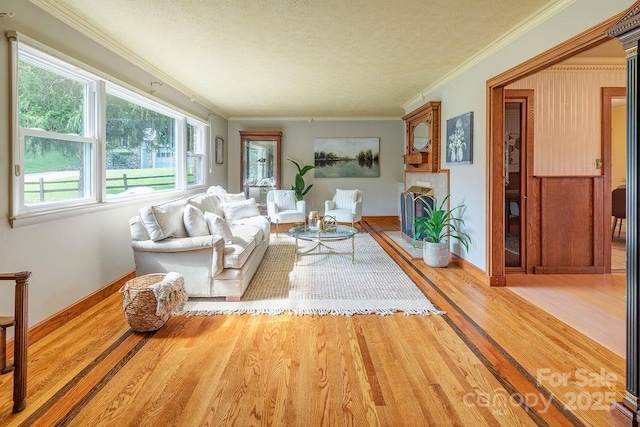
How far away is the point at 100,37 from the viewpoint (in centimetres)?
329

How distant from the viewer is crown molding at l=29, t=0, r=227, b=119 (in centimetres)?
269

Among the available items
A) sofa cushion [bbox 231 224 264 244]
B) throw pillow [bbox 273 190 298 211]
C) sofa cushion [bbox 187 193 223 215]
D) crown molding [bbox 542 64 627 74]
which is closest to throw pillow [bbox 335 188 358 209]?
throw pillow [bbox 273 190 298 211]

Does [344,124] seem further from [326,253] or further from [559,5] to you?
[559,5]

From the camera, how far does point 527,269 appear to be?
4219 mm

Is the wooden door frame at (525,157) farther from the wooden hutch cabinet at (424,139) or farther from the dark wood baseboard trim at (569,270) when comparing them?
the wooden hutch cabinet at (424,139)

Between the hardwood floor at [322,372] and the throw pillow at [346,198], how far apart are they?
3.99m

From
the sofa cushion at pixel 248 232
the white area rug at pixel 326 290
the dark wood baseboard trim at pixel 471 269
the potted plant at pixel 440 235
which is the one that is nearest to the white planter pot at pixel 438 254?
the potted plant at pixel 440 235

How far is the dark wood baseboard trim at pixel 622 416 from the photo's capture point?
5.21ft

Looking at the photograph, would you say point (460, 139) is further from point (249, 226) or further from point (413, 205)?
point (249, 226)

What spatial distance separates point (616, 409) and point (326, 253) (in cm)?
368

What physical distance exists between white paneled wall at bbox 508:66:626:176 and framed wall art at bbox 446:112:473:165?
0.65 m

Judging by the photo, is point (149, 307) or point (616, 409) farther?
point (149, 307)

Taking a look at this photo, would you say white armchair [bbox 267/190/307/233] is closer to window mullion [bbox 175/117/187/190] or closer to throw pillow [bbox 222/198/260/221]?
throw pillow [bbox 222/198/260/221]

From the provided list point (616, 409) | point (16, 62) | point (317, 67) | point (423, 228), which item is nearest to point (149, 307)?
point (16, 62)
